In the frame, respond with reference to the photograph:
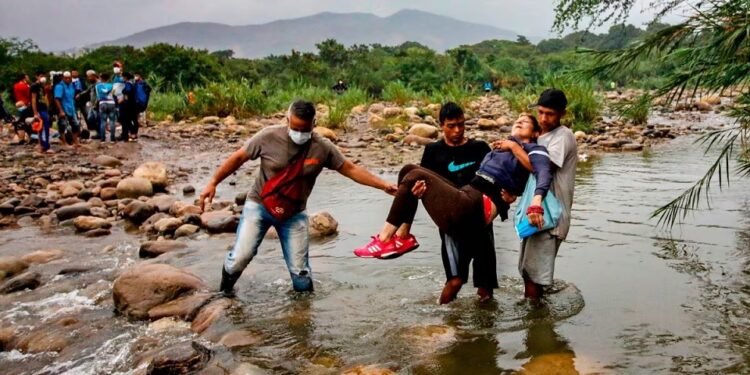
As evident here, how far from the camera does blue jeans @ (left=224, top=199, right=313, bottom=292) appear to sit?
16.6 feet

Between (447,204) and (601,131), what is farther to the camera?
(601,131)

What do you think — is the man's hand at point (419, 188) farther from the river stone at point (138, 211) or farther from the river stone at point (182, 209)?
the river stone at point (138, 211)

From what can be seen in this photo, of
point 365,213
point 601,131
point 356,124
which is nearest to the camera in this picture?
point 365,213

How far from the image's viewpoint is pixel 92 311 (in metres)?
5.38

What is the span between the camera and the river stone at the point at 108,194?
33.2 ft

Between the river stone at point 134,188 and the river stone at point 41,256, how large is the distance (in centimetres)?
284

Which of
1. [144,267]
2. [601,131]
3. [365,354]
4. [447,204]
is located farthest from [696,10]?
[601,131]

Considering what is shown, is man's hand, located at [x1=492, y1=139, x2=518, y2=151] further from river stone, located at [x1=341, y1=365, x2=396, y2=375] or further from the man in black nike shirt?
river stone, located at [x1=341, y1=365, x2=396, y2=375]

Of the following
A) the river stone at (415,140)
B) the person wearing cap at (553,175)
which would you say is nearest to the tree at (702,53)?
the person wearing cap at (553,175)

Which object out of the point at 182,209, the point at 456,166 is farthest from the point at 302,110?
the point at 182,209

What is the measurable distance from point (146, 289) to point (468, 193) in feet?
8.99

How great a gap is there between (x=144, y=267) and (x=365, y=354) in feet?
7.96

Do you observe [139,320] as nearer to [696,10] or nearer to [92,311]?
[92,311]

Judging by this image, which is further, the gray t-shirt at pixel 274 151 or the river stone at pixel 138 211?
the river stone at pixel 138 211
